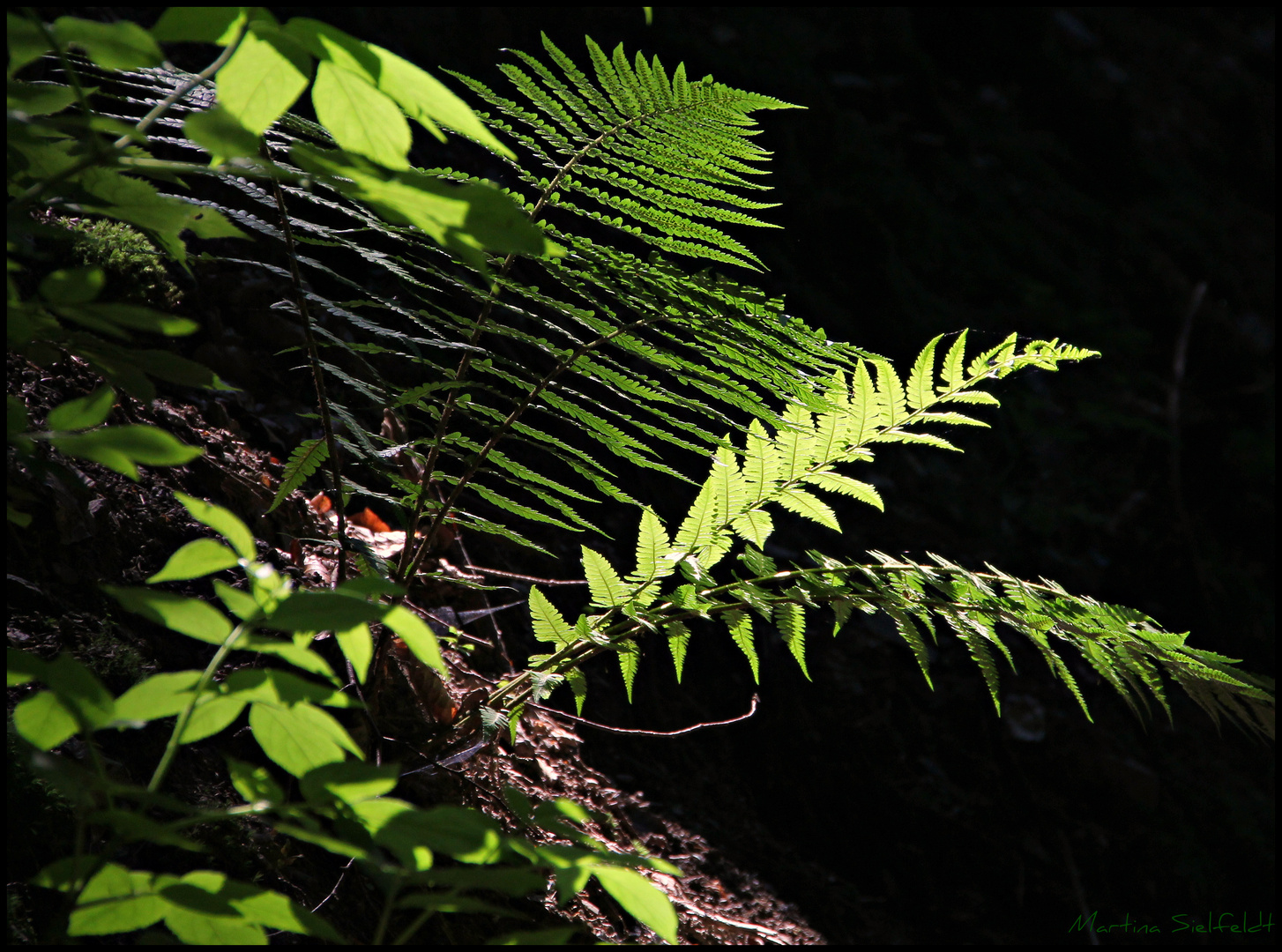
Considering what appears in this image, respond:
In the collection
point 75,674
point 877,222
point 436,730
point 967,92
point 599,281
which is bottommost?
point 436,730

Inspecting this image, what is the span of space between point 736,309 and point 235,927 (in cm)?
84

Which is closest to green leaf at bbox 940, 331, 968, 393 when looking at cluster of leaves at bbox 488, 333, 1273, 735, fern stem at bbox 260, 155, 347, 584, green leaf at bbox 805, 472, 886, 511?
cluster of leaves at bbox 488, 333, 1273, 735

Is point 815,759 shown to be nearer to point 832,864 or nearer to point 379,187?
point 832,864

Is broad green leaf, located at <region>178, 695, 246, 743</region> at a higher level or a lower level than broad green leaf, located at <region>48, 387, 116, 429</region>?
lower

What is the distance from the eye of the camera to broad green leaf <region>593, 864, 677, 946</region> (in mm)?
434

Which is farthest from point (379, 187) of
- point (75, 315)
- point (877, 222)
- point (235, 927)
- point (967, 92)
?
point (967, 92)

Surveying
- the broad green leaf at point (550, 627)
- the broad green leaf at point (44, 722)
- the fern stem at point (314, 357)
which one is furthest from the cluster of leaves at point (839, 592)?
the broad green leaf at point (44, 722)

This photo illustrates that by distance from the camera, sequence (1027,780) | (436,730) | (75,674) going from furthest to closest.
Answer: (1027,780), (436,730), (75,674)

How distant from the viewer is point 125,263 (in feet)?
4.98

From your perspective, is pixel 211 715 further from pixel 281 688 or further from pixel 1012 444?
pixel 1012 444

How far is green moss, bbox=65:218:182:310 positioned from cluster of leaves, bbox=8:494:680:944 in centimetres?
124

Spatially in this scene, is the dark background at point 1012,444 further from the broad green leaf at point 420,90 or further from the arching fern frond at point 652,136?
the broad green leaf at point 420,90

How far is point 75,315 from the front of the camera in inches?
18.5

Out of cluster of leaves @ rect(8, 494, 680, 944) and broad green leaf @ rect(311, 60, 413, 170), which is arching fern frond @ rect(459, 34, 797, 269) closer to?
broad green leaf @ rect(311, 60, 413, 170)
